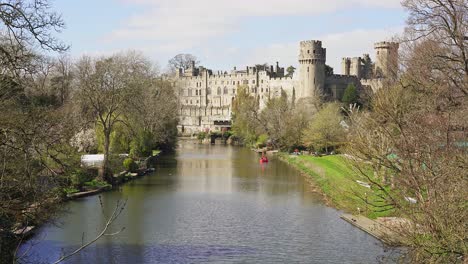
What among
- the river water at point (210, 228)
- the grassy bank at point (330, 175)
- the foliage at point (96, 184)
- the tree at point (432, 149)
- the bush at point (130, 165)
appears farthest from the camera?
the bush at point (130, 165)

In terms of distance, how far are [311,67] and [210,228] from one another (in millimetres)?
63304

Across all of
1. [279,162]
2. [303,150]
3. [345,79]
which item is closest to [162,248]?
[279,162]

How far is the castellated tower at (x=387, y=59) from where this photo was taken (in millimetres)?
22625

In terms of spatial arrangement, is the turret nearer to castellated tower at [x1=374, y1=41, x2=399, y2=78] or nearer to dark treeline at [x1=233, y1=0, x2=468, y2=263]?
castellated tower at [x1=374, y1=41, x2=399, y2=78]

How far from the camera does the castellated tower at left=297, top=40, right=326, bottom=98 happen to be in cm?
8244

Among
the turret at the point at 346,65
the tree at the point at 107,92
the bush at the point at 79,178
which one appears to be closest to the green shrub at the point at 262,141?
the tree at the point at 107,92

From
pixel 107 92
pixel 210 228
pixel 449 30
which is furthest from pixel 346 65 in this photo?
pixel 449 30

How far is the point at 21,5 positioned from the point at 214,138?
2928 inches

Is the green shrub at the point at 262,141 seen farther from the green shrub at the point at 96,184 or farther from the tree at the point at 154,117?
the green shrub at the point at 96,184

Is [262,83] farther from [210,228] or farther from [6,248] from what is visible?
[6,248]

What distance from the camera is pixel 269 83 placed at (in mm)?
100062

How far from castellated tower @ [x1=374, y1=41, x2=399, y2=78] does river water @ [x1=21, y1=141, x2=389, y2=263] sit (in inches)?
246

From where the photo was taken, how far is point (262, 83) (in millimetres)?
102625

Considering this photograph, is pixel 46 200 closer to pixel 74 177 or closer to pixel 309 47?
pixel 74 177
